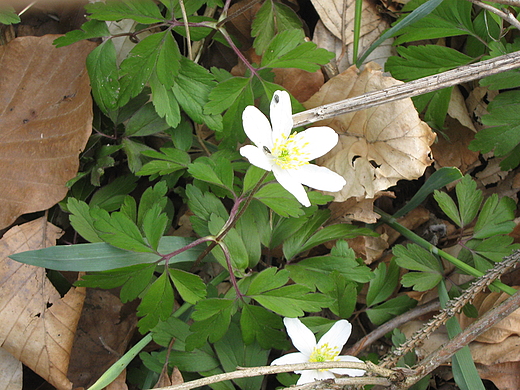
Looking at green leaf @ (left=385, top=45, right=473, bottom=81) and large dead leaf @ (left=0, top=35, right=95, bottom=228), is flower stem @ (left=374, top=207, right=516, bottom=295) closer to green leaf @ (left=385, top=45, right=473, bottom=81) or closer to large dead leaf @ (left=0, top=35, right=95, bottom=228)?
green leaf @ (left=385, top=45, right=473, bottom=81)

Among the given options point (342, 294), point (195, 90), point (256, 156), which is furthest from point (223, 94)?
point (342, 294)

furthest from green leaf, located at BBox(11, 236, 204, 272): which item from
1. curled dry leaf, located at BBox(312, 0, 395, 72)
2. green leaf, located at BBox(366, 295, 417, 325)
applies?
curled dry leaf, located at BBox(312, 0, 395, 72)

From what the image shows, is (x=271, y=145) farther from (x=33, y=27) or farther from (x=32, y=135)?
(x=33, y=27)

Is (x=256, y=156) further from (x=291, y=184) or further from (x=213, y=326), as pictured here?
(x=213, y=326)

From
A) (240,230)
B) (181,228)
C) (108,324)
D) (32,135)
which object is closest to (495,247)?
(240,230)

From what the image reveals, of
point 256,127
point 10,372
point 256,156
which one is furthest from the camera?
point 10,372

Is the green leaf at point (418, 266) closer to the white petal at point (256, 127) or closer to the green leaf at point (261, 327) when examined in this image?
the green leaf at point (261, 327)
